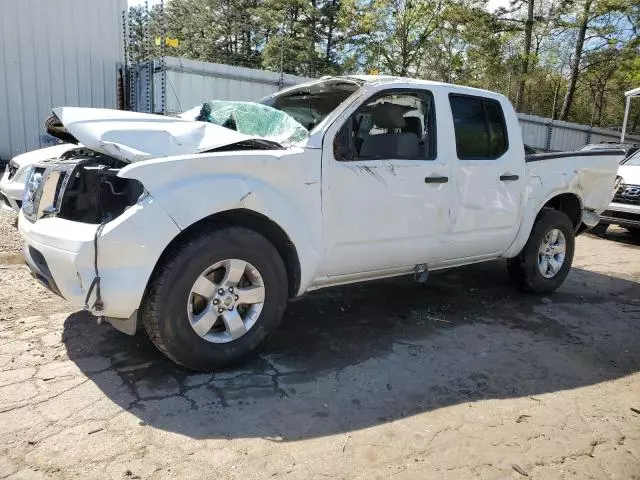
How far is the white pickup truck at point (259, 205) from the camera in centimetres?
278

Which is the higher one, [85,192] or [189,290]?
[85,192]

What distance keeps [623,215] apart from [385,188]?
667 cm

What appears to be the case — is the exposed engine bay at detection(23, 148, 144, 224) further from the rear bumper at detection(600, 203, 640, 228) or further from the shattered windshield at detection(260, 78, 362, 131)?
the rear bumper at detection(600, 203, 640, 228)

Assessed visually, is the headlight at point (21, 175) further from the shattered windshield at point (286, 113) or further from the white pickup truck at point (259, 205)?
the shattered windshield at point (286, 113)

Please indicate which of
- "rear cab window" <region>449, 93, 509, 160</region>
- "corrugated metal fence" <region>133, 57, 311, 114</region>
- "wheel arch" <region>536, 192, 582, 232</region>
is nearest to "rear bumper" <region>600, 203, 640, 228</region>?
"wheel arch" <region>536, 192, 582, 232</region>

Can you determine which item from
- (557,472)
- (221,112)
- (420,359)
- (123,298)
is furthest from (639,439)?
(221,112)

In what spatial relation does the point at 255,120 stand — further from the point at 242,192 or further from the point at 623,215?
the point at 623,215

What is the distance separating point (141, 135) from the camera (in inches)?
122

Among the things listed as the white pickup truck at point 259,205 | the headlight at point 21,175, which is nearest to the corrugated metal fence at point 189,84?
the headlight at point 21,175

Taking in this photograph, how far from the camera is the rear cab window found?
4.30m

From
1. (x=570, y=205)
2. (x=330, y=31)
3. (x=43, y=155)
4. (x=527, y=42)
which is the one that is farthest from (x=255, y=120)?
(x=330, y=31)

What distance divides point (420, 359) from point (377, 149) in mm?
1531

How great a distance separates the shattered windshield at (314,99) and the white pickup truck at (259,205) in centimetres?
2

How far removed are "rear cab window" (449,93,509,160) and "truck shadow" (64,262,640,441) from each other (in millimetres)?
1436
